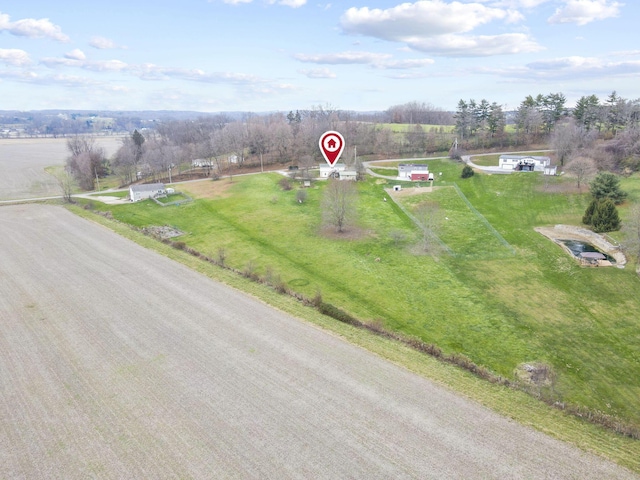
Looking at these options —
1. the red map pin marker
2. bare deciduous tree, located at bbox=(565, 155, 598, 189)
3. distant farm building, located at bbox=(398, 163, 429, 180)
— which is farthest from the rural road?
bare deciduous tree, located at bbox=(565, 155, 598, 189)

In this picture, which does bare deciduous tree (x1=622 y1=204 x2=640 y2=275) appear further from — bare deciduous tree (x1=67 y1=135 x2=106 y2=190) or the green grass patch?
bare deciduous tree (x1=67 y1=135 x2=106 y2=190)

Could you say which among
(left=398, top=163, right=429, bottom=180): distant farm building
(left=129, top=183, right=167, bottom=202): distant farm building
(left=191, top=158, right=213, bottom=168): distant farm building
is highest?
(left=191, top=158, right=213, bottom=168): distant farm building

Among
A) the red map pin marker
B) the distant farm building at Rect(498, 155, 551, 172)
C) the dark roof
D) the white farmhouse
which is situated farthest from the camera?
the white farmhouse

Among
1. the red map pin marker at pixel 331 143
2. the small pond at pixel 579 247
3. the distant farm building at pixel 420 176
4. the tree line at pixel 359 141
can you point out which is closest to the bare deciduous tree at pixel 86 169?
the tree line at pixel 359 141

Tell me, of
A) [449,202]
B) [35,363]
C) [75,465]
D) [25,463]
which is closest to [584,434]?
[75,465]

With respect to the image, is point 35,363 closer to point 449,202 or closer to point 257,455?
point 257,455

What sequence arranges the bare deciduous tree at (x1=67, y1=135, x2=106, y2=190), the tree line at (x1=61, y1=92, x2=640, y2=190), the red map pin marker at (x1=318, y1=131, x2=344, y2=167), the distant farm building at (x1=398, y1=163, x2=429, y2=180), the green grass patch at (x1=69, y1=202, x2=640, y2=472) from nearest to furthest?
1. the green grass patch at (x1=69, y1=202, x2=640, y2=472)
2. the red map pin marker at (x1=318, y1=131, x2=344, y2=167)
3. the distant farm building at (x1=398, y1=163, x2=429, y2=180)
4. the bare deciduous tree at (x1=67, y1=135, x2=106, y2=190)
5. the tree line at (x1=61, y1=92, x2=640, y2=190)

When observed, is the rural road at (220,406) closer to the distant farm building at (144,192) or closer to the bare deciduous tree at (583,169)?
the distant farm building at (144,192)
